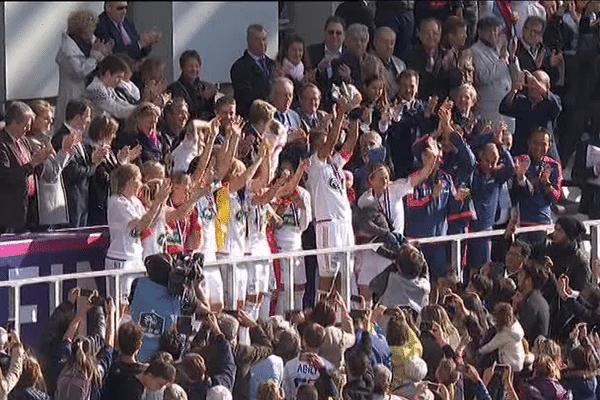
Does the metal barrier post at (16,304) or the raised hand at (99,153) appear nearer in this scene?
the metal barrier post at (16,304)

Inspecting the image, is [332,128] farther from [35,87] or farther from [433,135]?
[35,87]

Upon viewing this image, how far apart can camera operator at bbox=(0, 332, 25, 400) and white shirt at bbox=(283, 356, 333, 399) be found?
1951 millimetres

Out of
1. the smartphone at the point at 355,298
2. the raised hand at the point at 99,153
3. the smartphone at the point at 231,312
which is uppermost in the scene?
the raised hand at the point at 99,153

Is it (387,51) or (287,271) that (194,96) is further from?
(287,271)

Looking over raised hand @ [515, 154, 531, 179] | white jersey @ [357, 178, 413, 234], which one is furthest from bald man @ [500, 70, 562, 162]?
white jersey @ [357, 178, 413, 234]

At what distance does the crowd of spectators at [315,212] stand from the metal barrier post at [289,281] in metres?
0.07

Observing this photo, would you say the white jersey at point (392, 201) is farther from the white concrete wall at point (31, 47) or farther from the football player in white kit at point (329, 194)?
the white concrete wall at point (31, 47)

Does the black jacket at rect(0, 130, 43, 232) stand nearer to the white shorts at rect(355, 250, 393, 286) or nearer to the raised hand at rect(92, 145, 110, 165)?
the raised hand at rect(92, 145, 110, 165)

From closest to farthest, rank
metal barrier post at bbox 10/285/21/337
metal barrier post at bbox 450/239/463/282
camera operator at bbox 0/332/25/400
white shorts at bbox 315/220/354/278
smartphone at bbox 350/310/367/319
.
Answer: camera operator at bbox 0/332/25/400, metal barrier post at bbox 10/285/21/337, smartphone at bbox 350/310/367/319, metal barrier post at bbox 450/239/463/282, white shorts at bbox 315/220/354/278

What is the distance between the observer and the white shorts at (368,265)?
730 inches

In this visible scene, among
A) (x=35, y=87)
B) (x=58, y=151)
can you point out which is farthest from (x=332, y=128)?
(x=35, y=87)

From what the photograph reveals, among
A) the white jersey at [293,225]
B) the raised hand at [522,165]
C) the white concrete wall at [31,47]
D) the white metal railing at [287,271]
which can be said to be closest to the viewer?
the white metal railing at [287,271]

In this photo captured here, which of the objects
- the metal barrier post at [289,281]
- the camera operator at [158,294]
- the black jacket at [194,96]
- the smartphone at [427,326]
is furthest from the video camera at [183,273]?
the black jacket at [194,96]

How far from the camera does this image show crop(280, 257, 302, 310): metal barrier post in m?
18.2
